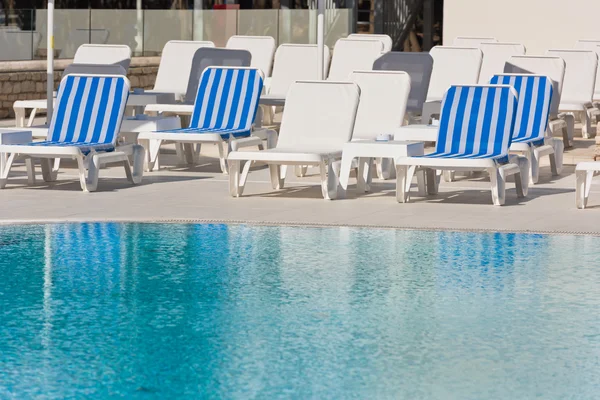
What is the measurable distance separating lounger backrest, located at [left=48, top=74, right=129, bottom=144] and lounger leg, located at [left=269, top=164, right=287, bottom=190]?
1377 millimetres

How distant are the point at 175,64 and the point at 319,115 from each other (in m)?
6.68

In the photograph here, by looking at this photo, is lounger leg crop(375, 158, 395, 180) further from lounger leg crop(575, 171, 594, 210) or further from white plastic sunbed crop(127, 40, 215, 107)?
white plastic sunbed crop(127, 40, 215, 107)

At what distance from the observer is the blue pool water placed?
5.27 metres

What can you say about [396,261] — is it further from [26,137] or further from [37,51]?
[37,51]

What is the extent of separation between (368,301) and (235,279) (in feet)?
3.10

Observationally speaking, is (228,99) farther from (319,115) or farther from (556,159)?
(556,159)

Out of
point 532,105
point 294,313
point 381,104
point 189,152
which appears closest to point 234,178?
point 381,104

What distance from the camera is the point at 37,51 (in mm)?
20031

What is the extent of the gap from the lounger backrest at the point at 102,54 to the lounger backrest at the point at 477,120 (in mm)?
7546

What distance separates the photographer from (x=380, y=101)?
12648mm

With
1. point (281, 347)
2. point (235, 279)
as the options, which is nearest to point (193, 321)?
point (281, 347)

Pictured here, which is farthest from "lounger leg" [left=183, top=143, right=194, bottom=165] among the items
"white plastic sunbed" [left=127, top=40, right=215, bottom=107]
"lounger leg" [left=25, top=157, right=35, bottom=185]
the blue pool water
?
the blue pool water

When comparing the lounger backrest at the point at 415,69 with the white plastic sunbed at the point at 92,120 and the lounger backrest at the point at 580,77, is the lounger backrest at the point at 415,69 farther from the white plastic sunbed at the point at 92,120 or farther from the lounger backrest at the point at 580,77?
the white plastic sunbed at the point at 92,120

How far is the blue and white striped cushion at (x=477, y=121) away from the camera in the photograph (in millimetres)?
10930
